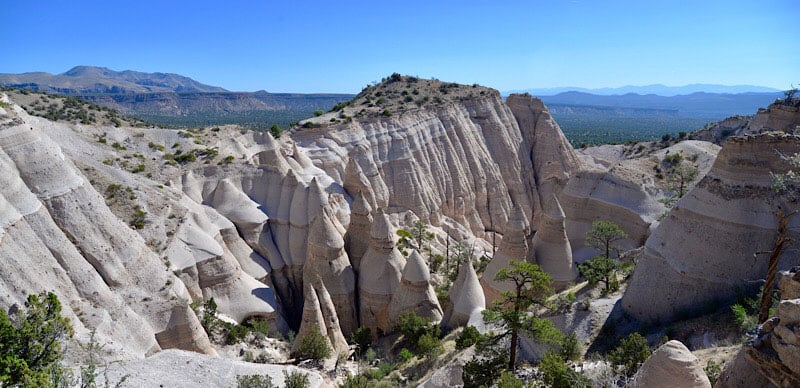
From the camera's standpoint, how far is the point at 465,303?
20125 mm

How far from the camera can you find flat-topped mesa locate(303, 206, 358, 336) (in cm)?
2380

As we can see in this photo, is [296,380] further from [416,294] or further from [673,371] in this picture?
[416,294]

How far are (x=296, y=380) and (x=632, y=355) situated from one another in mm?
9025

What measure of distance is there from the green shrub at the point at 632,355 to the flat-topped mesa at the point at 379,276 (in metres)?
12.4

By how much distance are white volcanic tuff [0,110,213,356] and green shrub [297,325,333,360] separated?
3.76m


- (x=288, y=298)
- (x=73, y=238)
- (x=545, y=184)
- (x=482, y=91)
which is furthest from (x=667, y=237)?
(x=482, y=91)

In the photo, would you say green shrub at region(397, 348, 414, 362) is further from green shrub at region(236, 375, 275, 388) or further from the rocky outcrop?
the rocky outcrop

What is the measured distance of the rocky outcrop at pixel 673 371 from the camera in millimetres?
9195

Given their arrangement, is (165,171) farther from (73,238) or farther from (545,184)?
(545,184)

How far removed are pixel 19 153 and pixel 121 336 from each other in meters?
8.86

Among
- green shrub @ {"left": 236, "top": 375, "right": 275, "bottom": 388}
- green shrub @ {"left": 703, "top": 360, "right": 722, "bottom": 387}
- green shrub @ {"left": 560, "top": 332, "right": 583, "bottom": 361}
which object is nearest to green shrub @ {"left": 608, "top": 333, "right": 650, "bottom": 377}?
green shrub @ {"left": 703, "top": 360, "right": 722, "bottom": 387}

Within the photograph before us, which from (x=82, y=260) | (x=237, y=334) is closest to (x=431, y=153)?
(x=237, y=334)

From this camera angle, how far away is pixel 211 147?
3356 centimetres

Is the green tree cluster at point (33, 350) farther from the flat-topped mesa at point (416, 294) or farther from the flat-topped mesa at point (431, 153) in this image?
the flat-topped mesa at point (431, 153)
